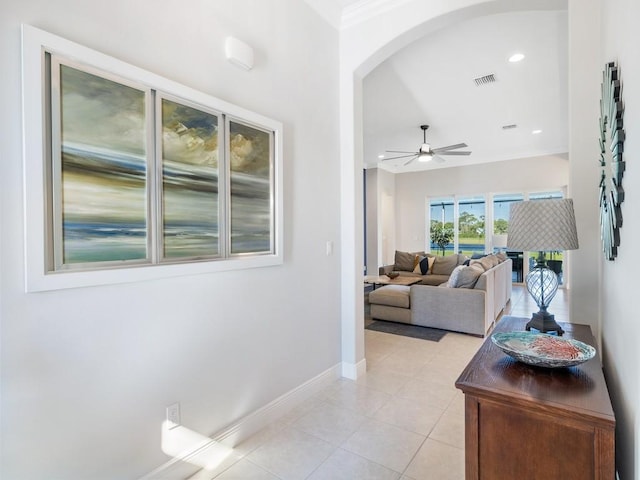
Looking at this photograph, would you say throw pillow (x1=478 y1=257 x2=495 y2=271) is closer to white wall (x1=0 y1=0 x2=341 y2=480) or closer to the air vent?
the air vent

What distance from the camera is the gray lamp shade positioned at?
165 centimetres

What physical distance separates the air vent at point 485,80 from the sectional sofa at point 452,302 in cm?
224

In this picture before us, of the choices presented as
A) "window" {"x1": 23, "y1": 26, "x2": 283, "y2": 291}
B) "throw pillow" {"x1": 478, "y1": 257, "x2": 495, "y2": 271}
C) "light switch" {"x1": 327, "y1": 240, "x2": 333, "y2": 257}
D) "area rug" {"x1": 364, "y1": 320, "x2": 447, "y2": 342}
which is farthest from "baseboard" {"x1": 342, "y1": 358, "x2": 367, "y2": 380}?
"throw pillow" {"x1": 478, "y1": 257, "x2": 495, "y2": 271}

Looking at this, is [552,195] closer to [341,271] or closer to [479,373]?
[341,271]

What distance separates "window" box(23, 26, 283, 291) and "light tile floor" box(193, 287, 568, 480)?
109cm

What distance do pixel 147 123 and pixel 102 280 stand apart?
72cm

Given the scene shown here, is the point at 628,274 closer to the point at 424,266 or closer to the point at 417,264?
the point at 424,266

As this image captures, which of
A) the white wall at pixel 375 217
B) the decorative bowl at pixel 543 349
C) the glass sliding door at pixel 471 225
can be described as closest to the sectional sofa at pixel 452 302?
the decorative bowl at pixel 543 349

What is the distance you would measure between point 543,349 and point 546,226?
0.63 meters

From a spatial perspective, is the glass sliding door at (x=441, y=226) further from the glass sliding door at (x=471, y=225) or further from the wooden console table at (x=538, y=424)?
the wooden console table at (x=538, y=424)

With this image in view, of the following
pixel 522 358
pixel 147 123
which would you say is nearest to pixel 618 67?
pixel 522 358

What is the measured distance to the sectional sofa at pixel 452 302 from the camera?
4.02 metres

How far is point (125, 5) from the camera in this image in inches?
58.7

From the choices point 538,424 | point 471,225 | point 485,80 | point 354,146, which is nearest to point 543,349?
point 538,424
